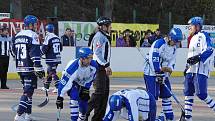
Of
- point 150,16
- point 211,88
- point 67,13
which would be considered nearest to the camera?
point 211,88

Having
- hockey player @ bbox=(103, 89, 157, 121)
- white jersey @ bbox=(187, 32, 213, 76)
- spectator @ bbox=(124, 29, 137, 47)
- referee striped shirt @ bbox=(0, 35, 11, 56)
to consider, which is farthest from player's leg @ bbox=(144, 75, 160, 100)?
spectator @ bbox=(124, 29, 137, 47)

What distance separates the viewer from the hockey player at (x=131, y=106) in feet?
24.0

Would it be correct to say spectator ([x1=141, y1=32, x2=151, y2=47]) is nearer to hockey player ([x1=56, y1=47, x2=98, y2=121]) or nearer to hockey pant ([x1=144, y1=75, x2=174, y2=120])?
hockey pant ([x1=144, y1=75, x2=174, y2=120])

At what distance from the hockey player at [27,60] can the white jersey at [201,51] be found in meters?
2.82

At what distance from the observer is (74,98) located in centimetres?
959

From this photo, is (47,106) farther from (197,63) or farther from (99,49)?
(197,63)

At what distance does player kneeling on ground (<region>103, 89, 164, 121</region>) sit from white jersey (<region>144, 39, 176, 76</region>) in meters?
3.21

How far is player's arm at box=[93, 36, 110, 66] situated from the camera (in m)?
10.4

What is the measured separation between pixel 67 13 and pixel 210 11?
32.2ft

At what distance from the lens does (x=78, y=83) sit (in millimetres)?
9672

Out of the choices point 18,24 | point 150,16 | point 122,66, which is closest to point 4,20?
point 18,24

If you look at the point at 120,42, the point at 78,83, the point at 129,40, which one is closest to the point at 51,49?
the point at 78,83

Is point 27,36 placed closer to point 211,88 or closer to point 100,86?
point 100,86

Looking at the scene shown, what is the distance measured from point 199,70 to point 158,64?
3.35 feet
